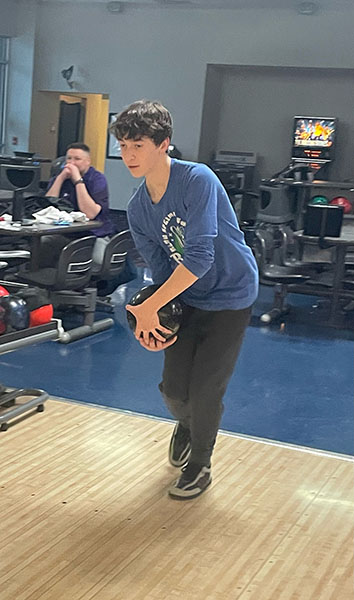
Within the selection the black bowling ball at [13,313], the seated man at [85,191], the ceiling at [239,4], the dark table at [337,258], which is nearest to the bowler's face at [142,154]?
the black bowling ball at [13,313]

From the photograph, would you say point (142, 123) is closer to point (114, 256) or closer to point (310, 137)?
point (114, 256)

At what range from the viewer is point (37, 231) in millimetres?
5246

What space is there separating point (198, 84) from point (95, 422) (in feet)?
13.7

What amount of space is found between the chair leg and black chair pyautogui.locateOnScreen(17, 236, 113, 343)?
1423mm

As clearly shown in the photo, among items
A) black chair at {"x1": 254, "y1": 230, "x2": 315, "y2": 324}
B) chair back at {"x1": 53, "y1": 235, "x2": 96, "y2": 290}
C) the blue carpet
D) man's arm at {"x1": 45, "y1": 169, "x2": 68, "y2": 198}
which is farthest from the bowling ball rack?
black chair at {"x1": 254, "y1": 230, "x2": 315, "y2": 324}

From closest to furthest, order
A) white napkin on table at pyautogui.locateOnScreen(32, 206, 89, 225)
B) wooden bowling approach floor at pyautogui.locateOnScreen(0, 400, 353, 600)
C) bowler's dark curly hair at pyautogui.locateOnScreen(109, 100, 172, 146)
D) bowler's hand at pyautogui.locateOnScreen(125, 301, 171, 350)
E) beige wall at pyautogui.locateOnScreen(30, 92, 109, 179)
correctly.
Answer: wooden bowling approach floor at pyautogui.locateOnScreen(0, 400, 353, 600) < bowler's dark curly hair at pyautogui.locateOnScreen(109, 100, 172, 146) < bowler's hand at pyautogui.locateOnScreen(125, 301, 171, 350) < white napkin on table at pyautogui.locateOnScreen(32, 206, 89, 225) < beige wall at pyautogui.locateOnScreen(30, 92, 109, 179)

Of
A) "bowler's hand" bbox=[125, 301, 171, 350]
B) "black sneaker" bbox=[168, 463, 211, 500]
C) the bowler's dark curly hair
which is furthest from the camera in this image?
"black sneaker" bbox=[168, 463, 211, 500]

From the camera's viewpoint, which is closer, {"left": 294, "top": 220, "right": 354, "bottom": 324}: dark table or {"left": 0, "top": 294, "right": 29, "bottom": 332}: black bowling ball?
{"left": 0, "top": 294, "right": 29, "bottom": 332}: black bowling ball

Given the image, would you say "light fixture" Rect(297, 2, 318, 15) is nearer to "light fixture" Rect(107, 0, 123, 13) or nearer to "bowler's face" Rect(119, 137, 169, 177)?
"light fixture" Rect(107, 0, 123, 13)

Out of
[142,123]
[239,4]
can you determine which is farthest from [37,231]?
[239,4]

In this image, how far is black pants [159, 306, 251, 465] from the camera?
2949mm

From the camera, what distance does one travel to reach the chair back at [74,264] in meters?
5.25

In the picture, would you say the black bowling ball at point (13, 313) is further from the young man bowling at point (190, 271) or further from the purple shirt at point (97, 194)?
the purple shirt at point (97, 194)

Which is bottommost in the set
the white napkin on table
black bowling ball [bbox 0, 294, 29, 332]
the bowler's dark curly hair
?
black bowling ball [bbox 0, 294, 29, 332]
